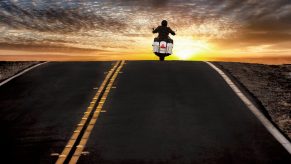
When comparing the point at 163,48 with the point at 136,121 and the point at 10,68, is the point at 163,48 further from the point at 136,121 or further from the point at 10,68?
the point at 136,121

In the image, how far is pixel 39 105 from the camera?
12.9 meters

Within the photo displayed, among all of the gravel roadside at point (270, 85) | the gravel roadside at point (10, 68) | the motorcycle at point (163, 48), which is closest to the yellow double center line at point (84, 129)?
the gravel roadside at point (270, 85)

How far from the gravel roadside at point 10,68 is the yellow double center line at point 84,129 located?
4.81 meters

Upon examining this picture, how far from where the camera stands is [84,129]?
1030 cm

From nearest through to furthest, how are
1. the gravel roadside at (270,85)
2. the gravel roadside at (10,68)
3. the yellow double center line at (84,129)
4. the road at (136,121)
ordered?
the yellow double center line at (84,129) → the road at (136,121) → the gravel roadside at (270,85) → the gravel roadside at (10,68)

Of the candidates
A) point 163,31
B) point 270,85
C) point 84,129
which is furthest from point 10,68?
point 84,129

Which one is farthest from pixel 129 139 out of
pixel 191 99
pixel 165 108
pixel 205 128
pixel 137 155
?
pixel 191 99

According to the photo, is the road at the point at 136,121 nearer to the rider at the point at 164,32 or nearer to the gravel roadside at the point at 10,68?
the gravel roadside at the point at 10,68

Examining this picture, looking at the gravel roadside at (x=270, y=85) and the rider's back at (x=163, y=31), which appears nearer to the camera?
the gravel roadside at (x=270, y=85)

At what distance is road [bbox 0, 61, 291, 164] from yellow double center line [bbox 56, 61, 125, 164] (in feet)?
0.13

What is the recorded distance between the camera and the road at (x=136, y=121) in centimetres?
860

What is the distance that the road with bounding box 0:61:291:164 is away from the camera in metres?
8.60

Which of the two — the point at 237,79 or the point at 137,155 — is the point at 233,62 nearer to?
the point at 237,79

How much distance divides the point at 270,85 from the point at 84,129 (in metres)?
8.22
